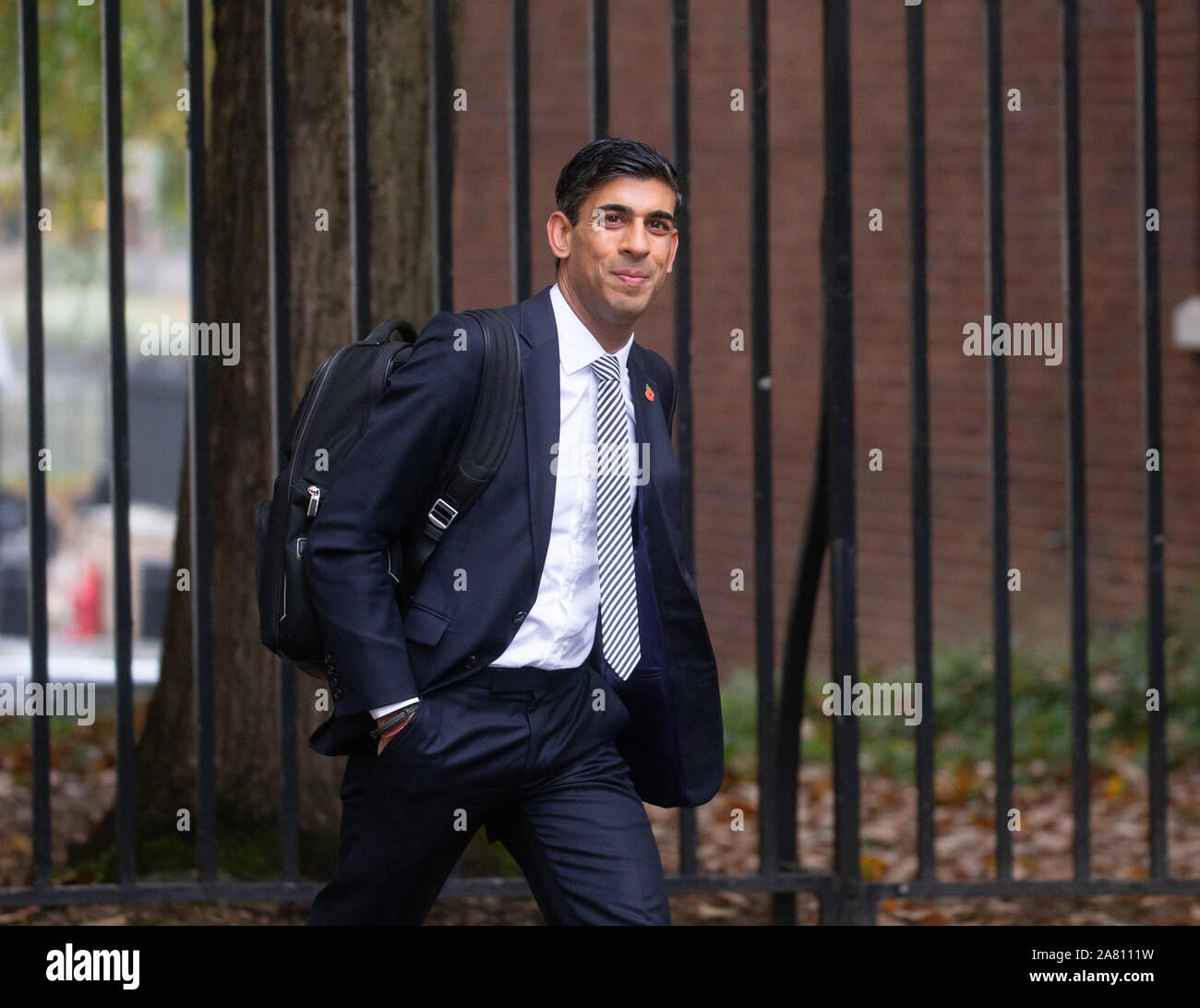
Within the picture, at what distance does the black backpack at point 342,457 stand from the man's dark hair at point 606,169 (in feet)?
0.96

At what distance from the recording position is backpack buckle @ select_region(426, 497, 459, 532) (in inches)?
125

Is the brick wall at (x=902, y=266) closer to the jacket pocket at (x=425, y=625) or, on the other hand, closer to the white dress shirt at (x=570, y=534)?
the white dress shirt at (x=570, y=534)

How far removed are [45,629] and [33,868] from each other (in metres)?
0.67

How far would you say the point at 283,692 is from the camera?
4.70m

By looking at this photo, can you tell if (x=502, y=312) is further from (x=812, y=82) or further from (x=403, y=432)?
(x=812, y=82)

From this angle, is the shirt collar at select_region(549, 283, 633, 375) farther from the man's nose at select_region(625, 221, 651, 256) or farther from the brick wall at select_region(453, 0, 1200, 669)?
the brick wall at select_region(453, 0, 1200, 669)

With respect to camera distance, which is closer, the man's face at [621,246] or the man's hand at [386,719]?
the man's hand at [386,719]

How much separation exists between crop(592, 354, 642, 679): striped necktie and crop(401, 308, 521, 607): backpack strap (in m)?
0.20

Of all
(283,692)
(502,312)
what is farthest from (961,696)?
(502,312)

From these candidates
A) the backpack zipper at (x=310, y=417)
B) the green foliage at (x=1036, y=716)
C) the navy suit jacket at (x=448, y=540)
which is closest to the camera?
the navy suit jacket at (x=448, y=540)

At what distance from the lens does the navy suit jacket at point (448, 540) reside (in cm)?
307
